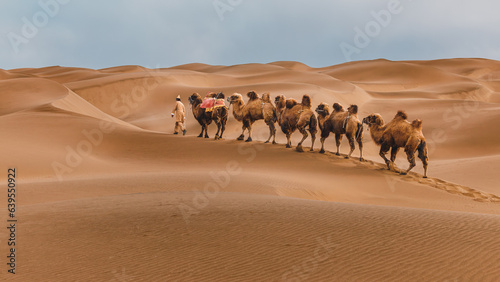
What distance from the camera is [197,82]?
60938 millimetres

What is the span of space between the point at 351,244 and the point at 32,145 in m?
16.2

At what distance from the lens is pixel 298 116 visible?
16688 mm

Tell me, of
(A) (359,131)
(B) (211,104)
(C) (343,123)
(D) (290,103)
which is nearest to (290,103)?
(D) (290,103)

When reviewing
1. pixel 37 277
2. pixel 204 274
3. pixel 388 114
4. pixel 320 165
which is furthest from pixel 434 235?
pixel 388 114

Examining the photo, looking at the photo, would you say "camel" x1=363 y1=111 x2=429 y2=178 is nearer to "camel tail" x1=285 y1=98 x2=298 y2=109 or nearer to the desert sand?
the desert sand

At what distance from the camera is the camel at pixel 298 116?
16.4 meters

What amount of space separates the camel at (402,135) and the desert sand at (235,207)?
961 mm

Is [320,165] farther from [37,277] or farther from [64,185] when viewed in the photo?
[37,277]
